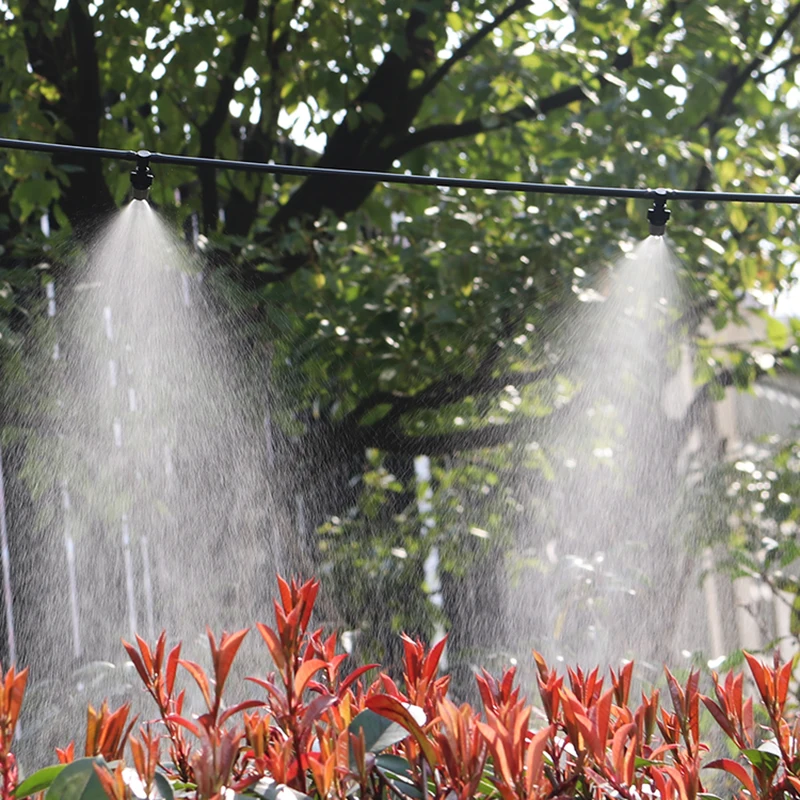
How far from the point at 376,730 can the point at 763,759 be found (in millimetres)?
355

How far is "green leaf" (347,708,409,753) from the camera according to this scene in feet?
2.93

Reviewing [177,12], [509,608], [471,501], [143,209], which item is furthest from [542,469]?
[177,12]

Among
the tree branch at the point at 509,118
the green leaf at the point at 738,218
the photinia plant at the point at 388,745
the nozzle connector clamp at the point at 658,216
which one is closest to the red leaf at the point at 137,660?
the photinia plant at the point at 388,745

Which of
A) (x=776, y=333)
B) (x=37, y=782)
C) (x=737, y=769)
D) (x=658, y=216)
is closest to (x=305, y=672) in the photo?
(x=37, y=782)

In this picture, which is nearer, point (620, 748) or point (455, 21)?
point (620, 748)

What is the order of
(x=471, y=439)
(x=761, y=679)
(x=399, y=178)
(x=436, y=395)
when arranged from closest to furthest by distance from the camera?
(x=761, y=679) → (x=399, y=178) → (x=436, y=395) → (x=471, y=439)

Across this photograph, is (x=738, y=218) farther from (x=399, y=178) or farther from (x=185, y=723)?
(x=185, y=723)

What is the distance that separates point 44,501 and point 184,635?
0.59 m

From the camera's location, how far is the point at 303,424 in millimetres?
3545

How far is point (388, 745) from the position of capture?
889 mm

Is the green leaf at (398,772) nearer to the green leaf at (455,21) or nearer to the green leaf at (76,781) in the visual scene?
the green leaf at (76,781)

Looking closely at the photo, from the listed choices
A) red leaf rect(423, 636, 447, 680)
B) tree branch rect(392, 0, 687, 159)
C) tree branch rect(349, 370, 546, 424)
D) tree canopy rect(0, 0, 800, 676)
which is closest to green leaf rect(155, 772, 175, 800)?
red leaf rect(423, 636, 447, 680)

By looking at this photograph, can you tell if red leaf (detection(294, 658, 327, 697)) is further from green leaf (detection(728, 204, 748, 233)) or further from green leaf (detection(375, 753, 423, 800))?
green leaf (detection(728, 204, 748, 233))

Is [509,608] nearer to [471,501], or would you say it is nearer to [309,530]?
[471,501]
